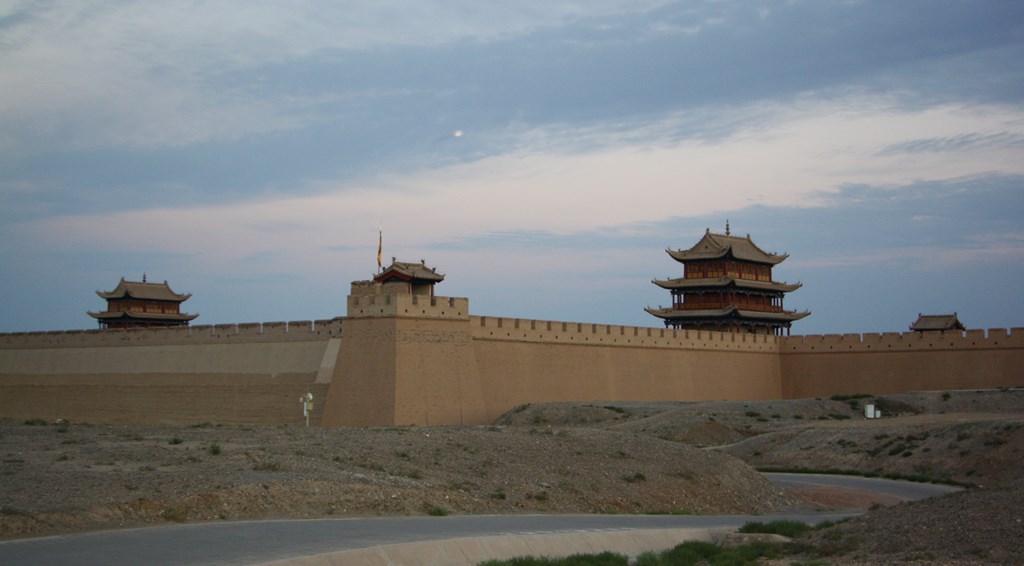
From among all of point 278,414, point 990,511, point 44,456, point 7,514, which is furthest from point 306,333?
point 990,511

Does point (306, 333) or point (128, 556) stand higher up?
point (306, 333)

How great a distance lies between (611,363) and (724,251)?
12.7 metres

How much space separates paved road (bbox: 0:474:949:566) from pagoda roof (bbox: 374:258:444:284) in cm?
2538

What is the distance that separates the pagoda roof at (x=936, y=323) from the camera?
55406mm

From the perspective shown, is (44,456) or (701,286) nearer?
(44,456)

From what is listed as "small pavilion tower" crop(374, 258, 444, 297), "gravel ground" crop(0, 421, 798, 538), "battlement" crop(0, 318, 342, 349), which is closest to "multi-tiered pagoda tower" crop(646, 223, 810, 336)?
"small pavilion tower" crop(374, 258, 444, 297)

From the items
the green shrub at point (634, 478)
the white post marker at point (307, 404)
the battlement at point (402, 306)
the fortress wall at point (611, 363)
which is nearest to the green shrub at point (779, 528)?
the green shrub at point (634, 478)

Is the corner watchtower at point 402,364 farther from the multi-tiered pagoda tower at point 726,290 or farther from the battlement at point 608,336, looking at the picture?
the multi-tiered pagoda tower at point 726,290

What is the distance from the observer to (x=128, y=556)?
11961 mm

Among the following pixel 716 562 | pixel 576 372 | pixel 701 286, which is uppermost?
pixel 701 286

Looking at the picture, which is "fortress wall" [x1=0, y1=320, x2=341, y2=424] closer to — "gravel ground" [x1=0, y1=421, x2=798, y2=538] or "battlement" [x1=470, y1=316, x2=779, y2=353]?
"battlement" [x1=470, y1=316, x2=779, y2=353]

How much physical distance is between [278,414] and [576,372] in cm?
1087

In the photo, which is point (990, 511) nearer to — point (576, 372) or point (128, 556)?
point (128, 556)

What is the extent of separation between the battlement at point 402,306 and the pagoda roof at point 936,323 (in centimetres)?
2656
